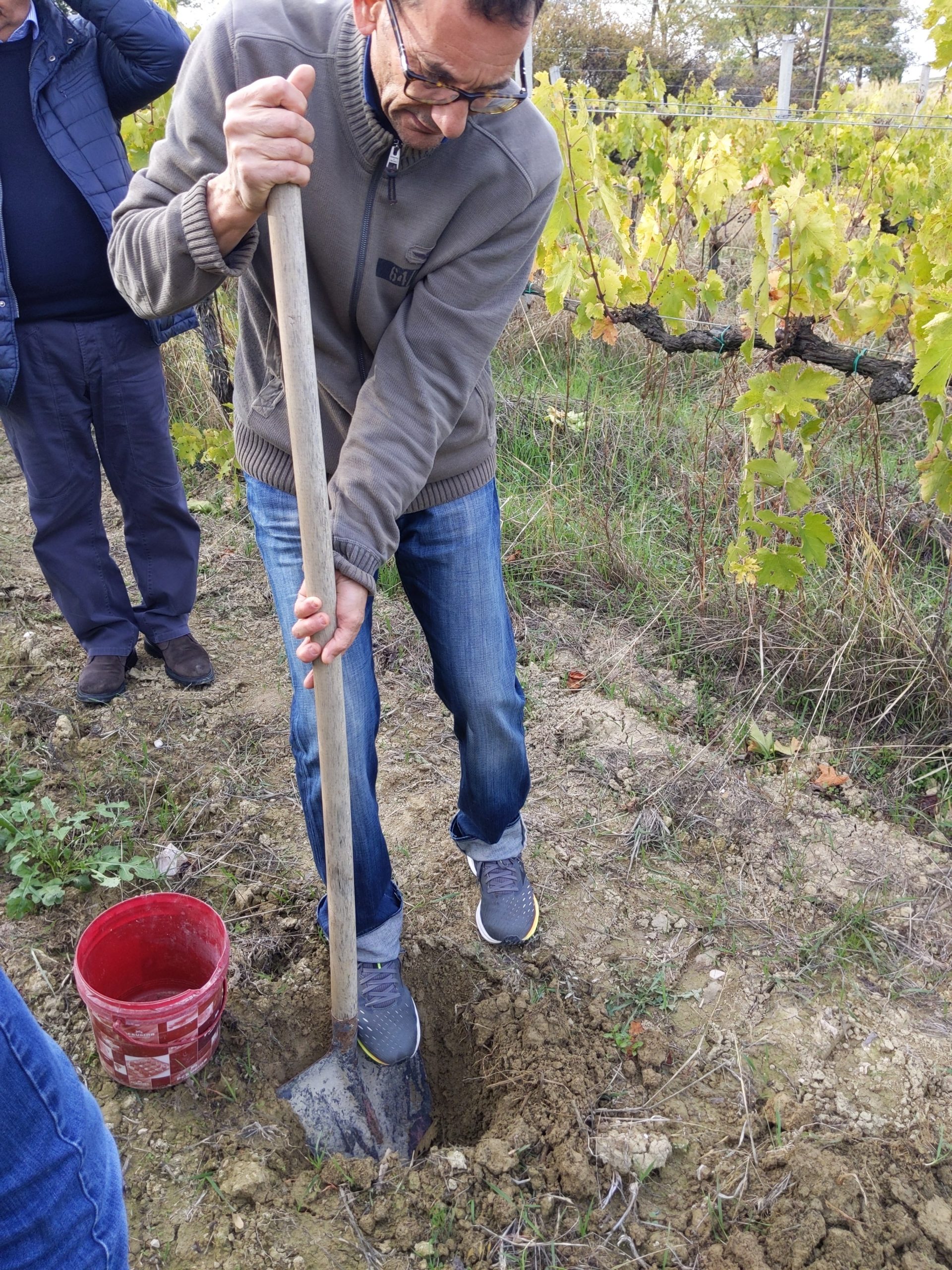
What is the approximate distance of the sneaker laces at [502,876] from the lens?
91.2 inches

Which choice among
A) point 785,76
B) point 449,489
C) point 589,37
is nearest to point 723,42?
point 589,37

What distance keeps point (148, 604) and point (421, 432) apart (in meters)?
1.89

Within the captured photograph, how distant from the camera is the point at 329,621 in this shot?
158 centimetres

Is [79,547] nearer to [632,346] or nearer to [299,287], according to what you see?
[299,287]

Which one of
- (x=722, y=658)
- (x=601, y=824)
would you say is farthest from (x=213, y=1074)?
(x=722, y=658)

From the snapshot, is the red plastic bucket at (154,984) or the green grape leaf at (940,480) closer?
the red plastic bucket at (154,984)

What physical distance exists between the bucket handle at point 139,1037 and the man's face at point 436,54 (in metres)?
1.57

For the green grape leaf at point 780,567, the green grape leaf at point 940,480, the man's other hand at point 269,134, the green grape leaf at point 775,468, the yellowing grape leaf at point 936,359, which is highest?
the man's other hand at point 269,134

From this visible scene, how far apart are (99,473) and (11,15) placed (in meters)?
1.22

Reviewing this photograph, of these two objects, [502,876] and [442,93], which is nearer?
[442,93]

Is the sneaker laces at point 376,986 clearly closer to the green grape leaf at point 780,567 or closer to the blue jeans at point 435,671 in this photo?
the blue jeans at point 435,671

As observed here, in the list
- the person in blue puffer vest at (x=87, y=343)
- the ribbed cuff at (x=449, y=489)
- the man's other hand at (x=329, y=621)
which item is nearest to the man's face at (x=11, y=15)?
the person in blue puffer vest at (x=87, y=343)

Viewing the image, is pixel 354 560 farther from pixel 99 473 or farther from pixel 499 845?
pixel 99 473

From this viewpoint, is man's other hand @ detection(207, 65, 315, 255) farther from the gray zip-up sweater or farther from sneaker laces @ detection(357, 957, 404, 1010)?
sneaker laces @ detection(357, 957, 404, 1010)
